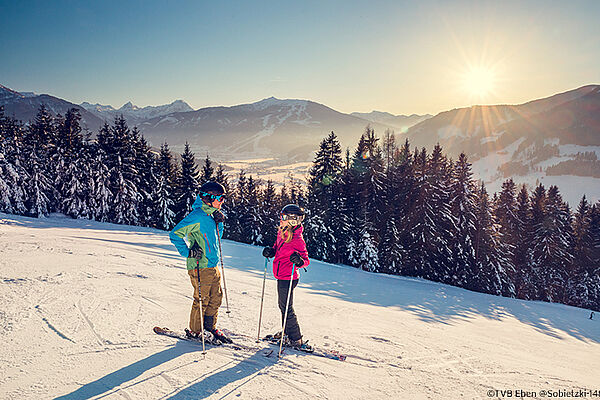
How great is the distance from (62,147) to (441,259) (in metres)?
42.5

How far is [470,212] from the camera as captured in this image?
93.9ft

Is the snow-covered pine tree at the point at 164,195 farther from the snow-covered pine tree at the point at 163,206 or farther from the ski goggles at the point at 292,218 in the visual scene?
the ski goggles at the point at 292,218

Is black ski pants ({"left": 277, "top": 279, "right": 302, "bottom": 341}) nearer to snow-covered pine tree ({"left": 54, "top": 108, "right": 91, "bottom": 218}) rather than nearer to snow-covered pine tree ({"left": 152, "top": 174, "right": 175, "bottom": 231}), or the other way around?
snow-covered pine tree ({"left": 152, "top": 174, "right": 175, "bottom": 231})

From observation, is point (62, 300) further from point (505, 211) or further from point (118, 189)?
point (505, 211)

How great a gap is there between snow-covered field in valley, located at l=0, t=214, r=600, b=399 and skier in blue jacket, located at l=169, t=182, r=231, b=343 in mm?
464

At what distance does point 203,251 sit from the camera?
196 inches

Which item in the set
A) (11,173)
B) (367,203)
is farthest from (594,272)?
(11,173)

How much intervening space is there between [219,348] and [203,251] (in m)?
1.65

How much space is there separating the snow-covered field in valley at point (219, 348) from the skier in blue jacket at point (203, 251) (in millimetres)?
464

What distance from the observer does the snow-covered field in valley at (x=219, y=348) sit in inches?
151

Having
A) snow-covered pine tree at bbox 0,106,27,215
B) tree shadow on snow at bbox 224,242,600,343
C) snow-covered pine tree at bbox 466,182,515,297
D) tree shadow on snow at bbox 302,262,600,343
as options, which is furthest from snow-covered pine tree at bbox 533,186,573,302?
snow-covered pine tree at bbox 0,106,27,215

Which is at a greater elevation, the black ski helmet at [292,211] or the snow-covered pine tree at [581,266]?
the black ski helmet at [292,211]

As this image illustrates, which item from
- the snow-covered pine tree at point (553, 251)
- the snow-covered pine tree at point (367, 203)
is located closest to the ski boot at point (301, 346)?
the snow-covered pine tree at point (367, 203)

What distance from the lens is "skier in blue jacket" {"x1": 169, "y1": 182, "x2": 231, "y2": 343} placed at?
4898 millimetres
